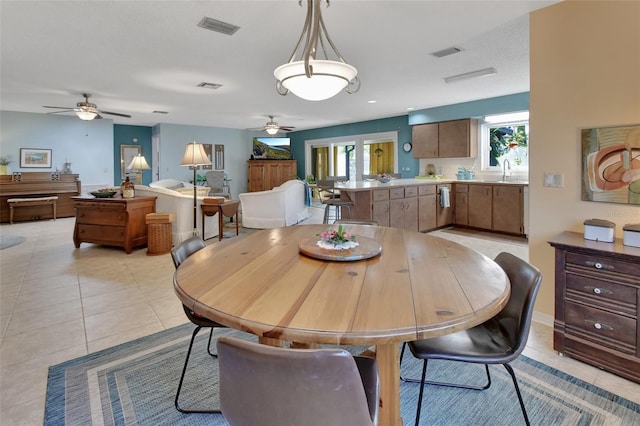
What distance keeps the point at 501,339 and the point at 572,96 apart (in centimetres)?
191

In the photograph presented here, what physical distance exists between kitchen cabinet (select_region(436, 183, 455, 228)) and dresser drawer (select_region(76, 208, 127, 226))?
201 inches

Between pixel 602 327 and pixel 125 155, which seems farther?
pixel 125 155

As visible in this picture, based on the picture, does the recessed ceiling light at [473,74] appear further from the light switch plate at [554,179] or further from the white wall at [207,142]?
the white wall at [207,142]

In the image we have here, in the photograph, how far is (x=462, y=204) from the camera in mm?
6465

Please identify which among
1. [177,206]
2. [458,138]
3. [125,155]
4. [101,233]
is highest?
[125,155]

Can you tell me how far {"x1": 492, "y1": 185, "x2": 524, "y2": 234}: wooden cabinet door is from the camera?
557 cm

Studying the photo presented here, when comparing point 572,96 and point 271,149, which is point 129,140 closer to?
point 271,149

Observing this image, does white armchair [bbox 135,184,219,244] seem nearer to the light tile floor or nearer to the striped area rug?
the light tile floor

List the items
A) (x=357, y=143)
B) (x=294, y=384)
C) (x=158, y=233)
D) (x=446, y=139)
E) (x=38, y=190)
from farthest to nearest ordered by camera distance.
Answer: (x=357, y=143)
(x=38, y=190)
(x=446, y=139)
(x=158, y=233)
(x=294, y=384)

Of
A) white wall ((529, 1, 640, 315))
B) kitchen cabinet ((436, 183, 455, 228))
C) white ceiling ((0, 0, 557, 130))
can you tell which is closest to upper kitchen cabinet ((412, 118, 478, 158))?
white ceiling ((0, 0, 557, 130))

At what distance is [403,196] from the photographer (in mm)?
5578

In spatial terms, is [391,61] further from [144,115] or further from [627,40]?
[144,115]

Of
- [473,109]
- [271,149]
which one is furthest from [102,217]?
[271,149]

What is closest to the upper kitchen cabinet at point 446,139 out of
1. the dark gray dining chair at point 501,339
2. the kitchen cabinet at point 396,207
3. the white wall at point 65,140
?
the kitchen cabinet at point 396,207
